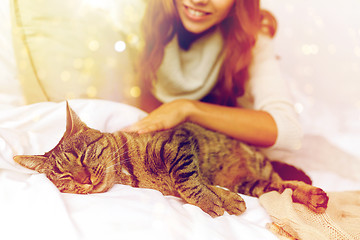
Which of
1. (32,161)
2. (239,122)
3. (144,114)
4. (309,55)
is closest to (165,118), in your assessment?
(144,114)

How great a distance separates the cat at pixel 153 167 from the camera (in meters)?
0.56

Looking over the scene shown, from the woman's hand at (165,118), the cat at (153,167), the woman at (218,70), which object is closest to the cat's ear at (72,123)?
the cat at (153,167)

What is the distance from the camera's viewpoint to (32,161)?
0.54m

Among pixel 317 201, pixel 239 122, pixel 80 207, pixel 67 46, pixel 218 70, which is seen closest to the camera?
pixel 80 207

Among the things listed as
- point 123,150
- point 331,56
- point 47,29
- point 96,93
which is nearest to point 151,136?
point 123,150

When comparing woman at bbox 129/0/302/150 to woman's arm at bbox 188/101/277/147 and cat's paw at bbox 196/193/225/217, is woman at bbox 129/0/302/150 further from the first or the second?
cat's paw at bbox 196/193/225/217

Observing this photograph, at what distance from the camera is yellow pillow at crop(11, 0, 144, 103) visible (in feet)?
2.33

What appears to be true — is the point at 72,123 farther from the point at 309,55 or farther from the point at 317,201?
the point at 309,55

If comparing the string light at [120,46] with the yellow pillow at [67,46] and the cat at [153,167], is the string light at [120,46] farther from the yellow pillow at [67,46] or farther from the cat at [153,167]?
the cat at [153,167]

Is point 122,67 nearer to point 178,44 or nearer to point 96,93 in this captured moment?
point 96,93

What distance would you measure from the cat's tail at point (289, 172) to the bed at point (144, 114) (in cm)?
5

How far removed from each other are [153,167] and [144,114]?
0.60ft

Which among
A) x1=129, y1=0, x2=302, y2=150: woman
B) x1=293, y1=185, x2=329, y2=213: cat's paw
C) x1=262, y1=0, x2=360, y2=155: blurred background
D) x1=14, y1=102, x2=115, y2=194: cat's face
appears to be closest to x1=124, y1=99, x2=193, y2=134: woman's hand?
x1=129, y1=0, x2=302, y2=150: woman

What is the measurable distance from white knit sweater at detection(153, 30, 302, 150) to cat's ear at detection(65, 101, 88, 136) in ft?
1.23
